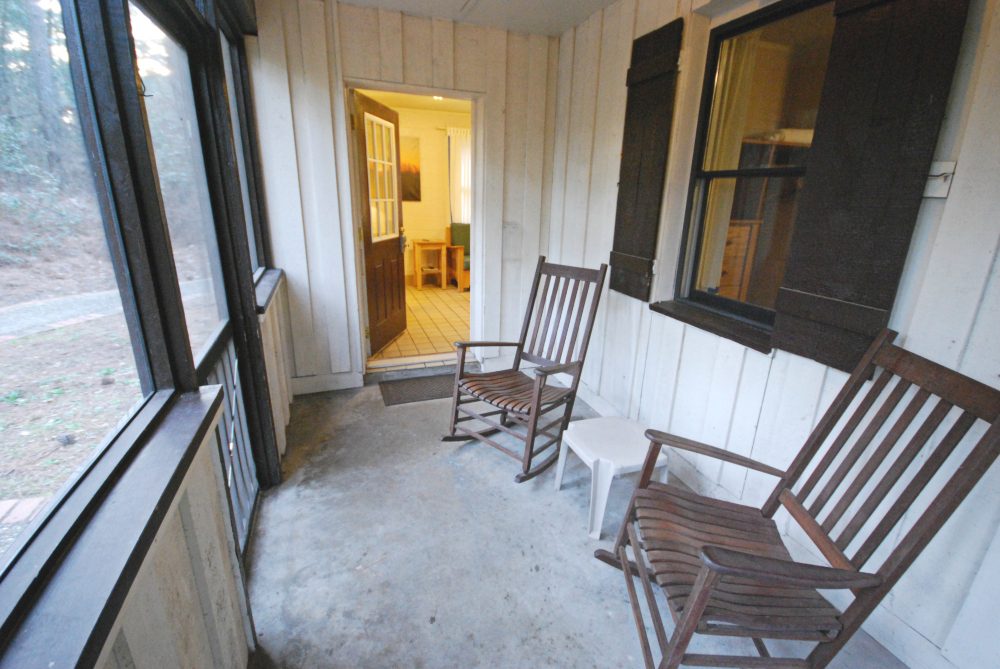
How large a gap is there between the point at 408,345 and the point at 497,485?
7.06ft

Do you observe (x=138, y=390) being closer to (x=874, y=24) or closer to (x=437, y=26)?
(x=874, y=24)

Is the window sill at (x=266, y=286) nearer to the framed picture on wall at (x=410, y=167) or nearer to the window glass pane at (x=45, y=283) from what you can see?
the window glass pane at (x=45, y=283)

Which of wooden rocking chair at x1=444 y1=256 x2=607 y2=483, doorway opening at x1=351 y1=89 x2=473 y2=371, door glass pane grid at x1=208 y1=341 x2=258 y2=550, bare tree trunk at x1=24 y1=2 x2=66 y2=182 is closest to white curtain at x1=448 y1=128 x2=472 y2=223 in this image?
doorway opening at x1=351 y1=89 x2=473 y2=371

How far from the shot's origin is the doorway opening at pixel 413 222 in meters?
3.59

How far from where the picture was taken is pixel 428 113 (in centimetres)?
648

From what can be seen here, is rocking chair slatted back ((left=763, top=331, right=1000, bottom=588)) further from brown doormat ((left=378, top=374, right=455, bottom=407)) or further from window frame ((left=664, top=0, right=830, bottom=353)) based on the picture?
brown doormat ((left=378, top=374, right=455, bottom=407))

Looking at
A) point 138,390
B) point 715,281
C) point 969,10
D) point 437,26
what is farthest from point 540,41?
point 138,390

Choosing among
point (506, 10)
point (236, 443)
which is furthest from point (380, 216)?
point (236, 443)

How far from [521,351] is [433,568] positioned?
1467 millimetres

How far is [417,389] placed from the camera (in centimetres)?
340

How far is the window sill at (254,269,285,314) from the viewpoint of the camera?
2.19 metres

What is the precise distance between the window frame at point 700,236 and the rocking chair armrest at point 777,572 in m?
0.92

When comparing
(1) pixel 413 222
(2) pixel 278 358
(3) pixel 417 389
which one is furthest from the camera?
(1) pixel 413 222

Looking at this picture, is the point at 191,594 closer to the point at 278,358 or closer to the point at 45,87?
the point at 45,87
